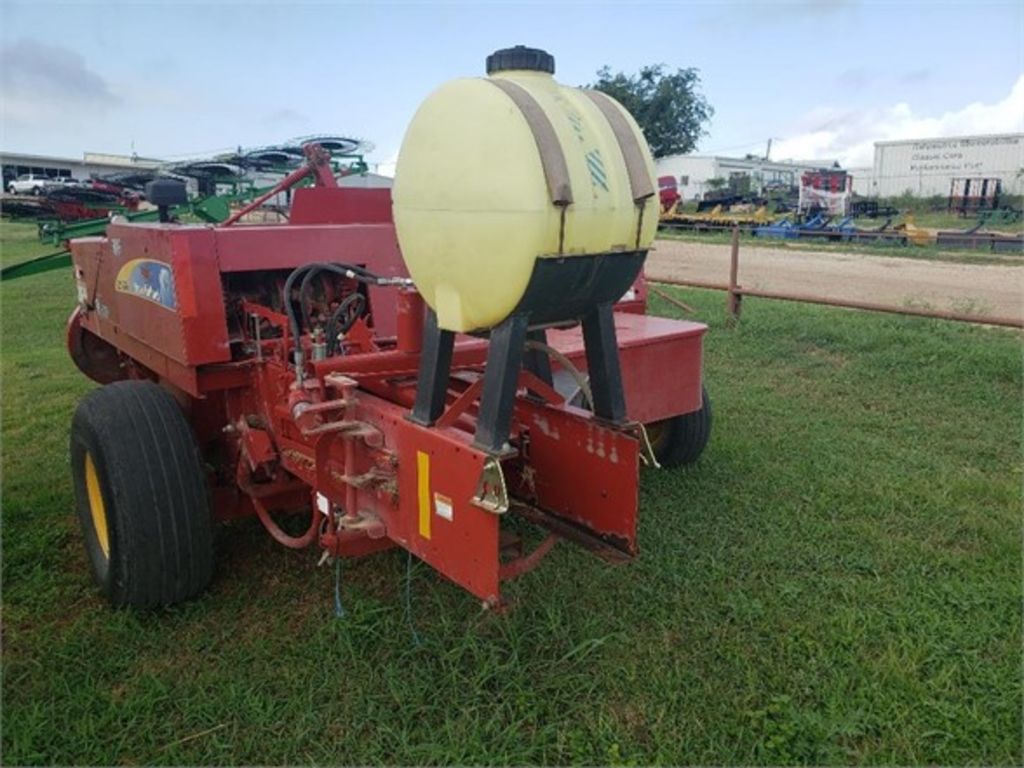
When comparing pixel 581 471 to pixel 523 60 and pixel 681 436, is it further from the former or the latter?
pixel 681 436

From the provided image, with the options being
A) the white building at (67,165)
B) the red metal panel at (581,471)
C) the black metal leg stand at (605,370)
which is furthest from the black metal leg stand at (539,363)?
the white building at (67,165)

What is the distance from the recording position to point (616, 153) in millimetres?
2023

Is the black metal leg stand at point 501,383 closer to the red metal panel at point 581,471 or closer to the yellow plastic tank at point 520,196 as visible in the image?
Result: the yellow plastic tank at point 520,196

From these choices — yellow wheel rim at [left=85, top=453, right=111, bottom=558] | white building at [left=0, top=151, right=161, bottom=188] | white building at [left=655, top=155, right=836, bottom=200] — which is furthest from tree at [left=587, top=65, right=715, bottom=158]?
yellow wheel rim at [left=85, top=453, right=111, bottom=558]

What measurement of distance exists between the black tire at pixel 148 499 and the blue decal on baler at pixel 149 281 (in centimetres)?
39

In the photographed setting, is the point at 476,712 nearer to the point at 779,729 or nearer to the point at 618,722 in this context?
the point at 618,722

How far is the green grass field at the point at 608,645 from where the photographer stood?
2412mm

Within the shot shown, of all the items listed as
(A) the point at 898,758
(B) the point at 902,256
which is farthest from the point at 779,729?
(B) the point at 902,256

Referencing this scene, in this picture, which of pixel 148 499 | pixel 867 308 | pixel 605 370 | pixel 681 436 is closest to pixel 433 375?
pixel 605 370

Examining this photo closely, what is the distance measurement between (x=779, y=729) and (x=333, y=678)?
137 cm

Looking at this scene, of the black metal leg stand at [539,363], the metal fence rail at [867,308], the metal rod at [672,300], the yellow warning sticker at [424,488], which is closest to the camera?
the yellow warning sticker at [424,488]

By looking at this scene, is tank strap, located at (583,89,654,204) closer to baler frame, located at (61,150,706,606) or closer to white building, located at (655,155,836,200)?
baler frame, located at (61,150,706,606)

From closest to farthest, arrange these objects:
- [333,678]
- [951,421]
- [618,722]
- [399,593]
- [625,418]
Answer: [625,418] < [618,722] < [333,678] < [399,593] < [951,421]

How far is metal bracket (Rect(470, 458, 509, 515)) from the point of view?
6.42 feet
